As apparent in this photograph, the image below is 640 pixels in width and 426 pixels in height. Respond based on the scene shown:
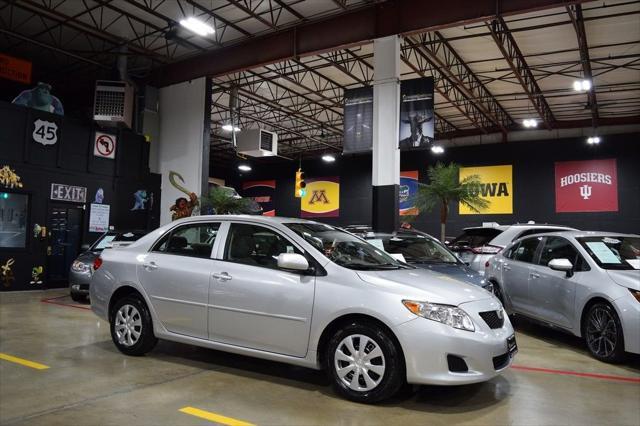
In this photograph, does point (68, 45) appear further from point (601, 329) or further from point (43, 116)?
point (601, 329)

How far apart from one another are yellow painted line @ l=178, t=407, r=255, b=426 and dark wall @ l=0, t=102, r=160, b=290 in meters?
9.69

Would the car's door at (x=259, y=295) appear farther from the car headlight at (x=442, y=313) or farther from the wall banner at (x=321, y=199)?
the wall banner at (x=321, y=199)

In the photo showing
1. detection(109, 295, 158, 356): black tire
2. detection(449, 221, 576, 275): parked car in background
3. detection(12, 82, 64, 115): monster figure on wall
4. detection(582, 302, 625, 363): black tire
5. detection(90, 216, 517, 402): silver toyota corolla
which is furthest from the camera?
detection(12, 82, 64, 115): monster figure on wall

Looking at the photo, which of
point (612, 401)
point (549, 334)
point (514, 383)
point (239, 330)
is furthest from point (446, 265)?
point (239, 330)

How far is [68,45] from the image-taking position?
1498 centimetres

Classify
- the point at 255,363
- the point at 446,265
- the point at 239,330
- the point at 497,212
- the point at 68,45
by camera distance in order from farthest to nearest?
1. the point at 497,212
2. the point at 68,45
3. the point at 446,265
4. the point at 255,363
5. the point at 239,330

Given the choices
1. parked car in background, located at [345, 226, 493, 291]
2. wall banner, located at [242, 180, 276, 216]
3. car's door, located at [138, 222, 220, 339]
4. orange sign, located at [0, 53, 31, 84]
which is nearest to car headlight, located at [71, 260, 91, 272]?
car's door, located at [138, 222, 220, 339]

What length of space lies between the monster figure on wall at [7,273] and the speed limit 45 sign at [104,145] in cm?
351

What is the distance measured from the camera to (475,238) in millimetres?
8734

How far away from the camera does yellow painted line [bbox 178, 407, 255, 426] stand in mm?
3283

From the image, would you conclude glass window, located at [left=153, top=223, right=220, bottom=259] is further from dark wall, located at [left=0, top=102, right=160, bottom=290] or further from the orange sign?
→ the orange sign

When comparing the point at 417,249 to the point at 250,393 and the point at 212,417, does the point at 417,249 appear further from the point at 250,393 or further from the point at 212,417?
the point at 212,417

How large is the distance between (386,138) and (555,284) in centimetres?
566

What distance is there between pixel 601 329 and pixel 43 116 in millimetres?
12220
